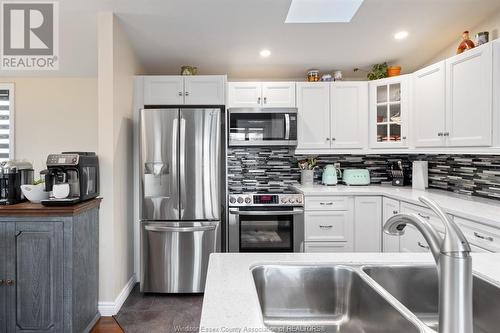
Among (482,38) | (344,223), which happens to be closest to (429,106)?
(482,38)

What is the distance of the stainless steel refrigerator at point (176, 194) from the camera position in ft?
9.20

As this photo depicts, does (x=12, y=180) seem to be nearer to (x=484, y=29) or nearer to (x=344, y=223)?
(x=344, y=223)

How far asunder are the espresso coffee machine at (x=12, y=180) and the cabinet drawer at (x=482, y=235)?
3.09 meters

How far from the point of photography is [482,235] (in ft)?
6.07

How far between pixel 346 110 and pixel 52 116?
11.3ft

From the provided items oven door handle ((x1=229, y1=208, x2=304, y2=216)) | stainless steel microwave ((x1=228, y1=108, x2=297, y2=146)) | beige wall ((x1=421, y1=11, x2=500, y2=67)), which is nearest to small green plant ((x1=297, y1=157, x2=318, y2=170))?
stainless steel microwave ((x1=228, y1=108, x2=297, y2=146))

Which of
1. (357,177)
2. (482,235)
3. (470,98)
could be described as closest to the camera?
(482,235)

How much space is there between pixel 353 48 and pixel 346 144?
A: 1.02 m

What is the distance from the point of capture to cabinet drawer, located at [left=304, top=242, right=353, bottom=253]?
3.04m

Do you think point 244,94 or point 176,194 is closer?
point 176,194

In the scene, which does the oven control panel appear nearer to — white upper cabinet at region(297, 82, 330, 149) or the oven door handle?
the oven door handle

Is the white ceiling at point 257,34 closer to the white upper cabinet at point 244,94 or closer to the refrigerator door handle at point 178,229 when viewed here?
the white upper cabinet at point 244,94

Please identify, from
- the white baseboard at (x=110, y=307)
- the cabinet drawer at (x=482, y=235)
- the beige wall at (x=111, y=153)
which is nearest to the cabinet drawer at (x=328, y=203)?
the cabinet drawer at (x=482, y=235)

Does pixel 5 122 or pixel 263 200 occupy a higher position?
pixel 5 122
